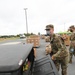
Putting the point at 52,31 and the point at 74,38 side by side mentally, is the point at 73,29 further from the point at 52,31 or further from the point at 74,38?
the point at 52,31

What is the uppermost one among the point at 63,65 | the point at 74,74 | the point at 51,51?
the point at 51,51

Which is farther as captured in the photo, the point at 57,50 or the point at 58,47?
the point at 57,50

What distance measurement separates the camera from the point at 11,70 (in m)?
2.18

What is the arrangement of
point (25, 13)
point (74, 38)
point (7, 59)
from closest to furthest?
point (7, 59) < point (74, 38) < point (25, 13)

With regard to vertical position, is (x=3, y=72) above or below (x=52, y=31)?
below

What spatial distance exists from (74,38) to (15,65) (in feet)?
27.5

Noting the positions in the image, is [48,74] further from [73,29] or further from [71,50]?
[71,50]

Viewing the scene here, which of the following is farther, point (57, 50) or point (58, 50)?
point (57, 50)

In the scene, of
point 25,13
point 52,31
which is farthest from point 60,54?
point 25,13

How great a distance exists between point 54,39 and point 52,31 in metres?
0.33

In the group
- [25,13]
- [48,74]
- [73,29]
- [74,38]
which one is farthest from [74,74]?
[25,13]

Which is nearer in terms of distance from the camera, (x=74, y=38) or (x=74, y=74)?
(x=74, y=74)

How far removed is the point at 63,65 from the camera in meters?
6.02

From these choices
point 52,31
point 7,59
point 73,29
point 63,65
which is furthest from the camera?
point 73,29
